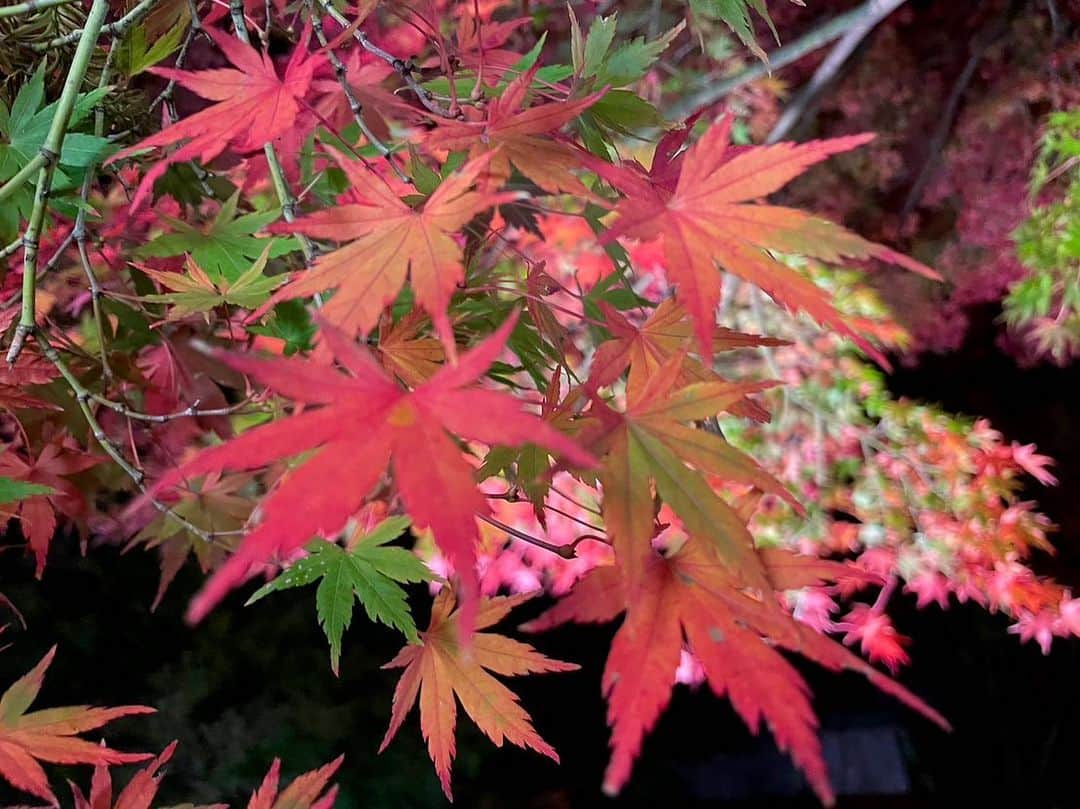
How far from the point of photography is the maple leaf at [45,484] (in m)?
0.60

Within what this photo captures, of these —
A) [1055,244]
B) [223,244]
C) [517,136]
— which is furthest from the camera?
[1055,244]

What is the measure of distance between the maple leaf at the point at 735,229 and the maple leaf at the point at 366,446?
90 mm

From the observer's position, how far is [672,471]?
33cm

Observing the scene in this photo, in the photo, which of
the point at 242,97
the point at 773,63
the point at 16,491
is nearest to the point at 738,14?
the point at 242,97

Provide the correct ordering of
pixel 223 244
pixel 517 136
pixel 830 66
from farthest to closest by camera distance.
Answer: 1. pixel 830 66
2. pixel 223 244
3. pixel 517 136

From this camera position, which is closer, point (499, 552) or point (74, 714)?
point (74, 714)

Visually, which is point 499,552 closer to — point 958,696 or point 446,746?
point 446,746

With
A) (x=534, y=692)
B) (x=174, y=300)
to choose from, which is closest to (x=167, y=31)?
(x=174, y=300)

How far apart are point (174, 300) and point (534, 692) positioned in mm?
2042

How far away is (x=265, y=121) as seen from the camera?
0.43 metres

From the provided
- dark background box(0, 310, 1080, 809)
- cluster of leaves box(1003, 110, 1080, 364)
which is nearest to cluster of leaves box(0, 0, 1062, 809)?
dark background box(0, 310, 1080, 809)

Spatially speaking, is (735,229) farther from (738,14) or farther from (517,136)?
(738,14)

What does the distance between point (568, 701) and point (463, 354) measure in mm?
2033

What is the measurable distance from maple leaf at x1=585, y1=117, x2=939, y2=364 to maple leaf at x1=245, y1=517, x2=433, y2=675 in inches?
11.8
